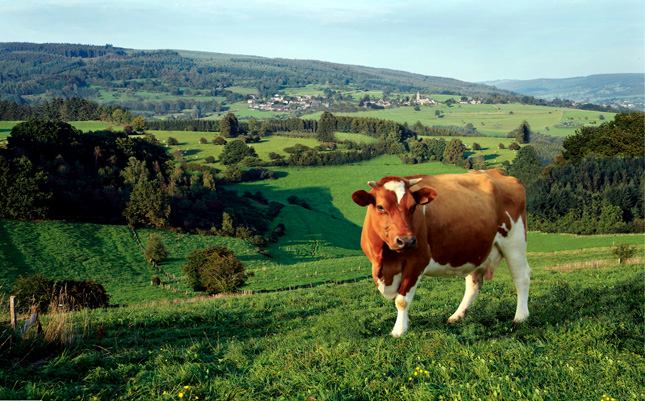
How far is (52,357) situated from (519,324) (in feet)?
29.4

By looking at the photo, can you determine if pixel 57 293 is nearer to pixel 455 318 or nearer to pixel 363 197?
pixel 455 318

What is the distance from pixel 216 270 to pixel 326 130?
374 feet

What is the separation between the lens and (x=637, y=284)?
43.5 feet

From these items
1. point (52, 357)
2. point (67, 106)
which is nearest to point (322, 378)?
point (52, 357)

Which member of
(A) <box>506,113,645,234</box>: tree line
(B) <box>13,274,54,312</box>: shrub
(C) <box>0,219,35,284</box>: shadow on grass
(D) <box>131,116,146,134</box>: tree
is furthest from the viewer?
(D) <box>131,116,146,134</box>: tree

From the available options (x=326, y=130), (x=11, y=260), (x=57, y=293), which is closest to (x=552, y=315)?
(x=57, y=293)

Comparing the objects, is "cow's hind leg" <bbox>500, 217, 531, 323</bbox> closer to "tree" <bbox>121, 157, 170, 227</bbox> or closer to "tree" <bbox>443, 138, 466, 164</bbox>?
"tree" <bbox>121, 157, 170, 227</bbox>

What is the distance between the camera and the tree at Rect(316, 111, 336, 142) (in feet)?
477

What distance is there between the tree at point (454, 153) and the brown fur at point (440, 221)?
11491 centimetres

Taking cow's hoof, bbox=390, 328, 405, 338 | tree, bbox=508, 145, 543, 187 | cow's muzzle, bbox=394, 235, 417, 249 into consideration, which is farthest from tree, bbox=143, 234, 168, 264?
tree, bbox=508, 145, 543, 187

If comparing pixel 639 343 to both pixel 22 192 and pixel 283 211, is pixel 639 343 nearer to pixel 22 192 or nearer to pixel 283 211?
pixel 22 192

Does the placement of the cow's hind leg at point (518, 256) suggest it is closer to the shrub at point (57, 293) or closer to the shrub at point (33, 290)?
the shrub at point (57, 293)

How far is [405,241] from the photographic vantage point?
8539mm

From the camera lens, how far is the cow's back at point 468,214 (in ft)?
32.3
